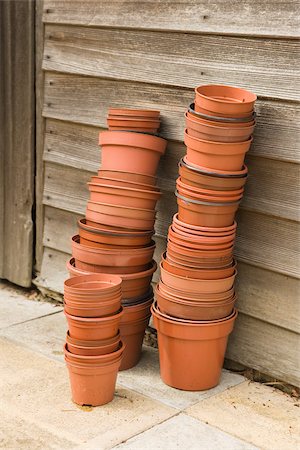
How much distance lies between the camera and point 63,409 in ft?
10.7

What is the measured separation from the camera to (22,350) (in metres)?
3.89

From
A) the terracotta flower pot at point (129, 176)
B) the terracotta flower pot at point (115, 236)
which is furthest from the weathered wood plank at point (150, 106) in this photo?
the terracotta flower pot at point (115, 236)

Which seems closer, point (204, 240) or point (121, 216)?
point (204, 240)

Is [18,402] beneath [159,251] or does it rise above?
beneath

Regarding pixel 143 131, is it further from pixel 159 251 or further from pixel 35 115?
pixel 35 115

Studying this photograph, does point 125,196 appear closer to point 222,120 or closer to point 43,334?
point 222,120

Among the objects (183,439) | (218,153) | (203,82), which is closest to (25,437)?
(183,439)

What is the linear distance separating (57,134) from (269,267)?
1.66m

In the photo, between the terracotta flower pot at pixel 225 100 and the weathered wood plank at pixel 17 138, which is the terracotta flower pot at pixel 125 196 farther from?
the weathered wood plank at pixel 17 138

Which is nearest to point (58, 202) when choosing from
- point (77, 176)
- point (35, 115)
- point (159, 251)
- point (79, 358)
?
point (77, 176)

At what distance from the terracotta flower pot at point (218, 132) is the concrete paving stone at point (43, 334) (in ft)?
4.66

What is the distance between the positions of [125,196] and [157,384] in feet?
3.07

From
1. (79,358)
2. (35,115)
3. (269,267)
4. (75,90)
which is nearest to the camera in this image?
(79,358)

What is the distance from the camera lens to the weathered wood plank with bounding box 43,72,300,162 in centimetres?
333
